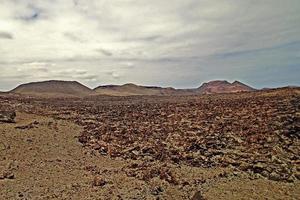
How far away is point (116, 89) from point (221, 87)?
A: 3875 centimetres

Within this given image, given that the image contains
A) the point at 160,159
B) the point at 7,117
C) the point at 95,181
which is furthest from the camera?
the point at 7,117

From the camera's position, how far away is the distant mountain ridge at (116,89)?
109 meters

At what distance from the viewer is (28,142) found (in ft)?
51.1

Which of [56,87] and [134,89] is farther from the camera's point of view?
[134,89]

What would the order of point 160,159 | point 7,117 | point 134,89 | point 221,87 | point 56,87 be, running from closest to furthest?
1. point 160,159
2. point 7,117
3. point 56,87
4. point 134,89
5. point 221,87

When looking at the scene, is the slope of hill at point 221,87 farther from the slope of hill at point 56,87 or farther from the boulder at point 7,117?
the boulder at point 7,117

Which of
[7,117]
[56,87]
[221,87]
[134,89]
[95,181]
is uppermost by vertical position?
[56,87]

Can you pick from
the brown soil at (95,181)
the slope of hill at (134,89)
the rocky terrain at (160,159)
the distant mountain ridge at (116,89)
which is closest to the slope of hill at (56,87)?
the distant mountain ridge at (116,89)

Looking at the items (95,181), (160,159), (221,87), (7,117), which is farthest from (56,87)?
(95,181)

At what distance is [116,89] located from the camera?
407 feet

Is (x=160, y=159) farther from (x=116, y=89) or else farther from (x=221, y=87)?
(x=221, y=87)

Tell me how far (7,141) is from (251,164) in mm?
10074

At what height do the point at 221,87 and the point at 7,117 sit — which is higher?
the point at 221,87

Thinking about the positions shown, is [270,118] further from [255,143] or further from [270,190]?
[270,190]
